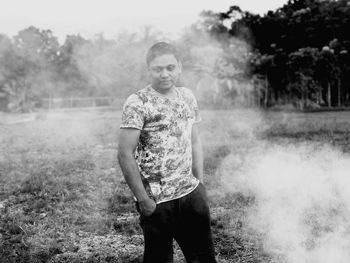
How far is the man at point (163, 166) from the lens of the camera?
2.18 m

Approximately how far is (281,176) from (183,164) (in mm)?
4013

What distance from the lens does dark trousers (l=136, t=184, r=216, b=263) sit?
88.4 inches

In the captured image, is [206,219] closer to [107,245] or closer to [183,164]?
[183,164]

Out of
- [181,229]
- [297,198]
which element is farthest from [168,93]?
[297,198]

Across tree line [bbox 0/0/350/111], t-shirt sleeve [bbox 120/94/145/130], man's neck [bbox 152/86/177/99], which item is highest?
tree line [bbox 0/0/350/111]

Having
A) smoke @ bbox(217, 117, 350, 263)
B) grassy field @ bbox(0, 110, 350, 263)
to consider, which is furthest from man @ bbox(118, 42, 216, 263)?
smoke @ bbox(217, 117, 350, 263)

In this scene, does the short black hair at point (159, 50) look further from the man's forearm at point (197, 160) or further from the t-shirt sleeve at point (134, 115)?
the man's forearm at point (197, 160)

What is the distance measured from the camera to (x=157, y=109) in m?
2.23

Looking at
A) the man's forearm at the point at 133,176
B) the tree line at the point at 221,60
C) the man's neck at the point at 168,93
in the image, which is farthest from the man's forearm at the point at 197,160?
the tree line at the point at 221,60

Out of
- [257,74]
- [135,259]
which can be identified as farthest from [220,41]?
[135,259]

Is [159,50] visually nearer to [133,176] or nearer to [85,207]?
[133,176]

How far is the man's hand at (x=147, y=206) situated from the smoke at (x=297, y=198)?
1.66 meters

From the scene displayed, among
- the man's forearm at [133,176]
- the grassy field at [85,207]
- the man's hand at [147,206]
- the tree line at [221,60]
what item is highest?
the tree line at [221,60]

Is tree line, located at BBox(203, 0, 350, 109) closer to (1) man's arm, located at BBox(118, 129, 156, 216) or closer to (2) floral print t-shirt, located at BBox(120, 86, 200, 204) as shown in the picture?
(2) floral print t-shirt, located at BBox(120, 86, 200, 204)
